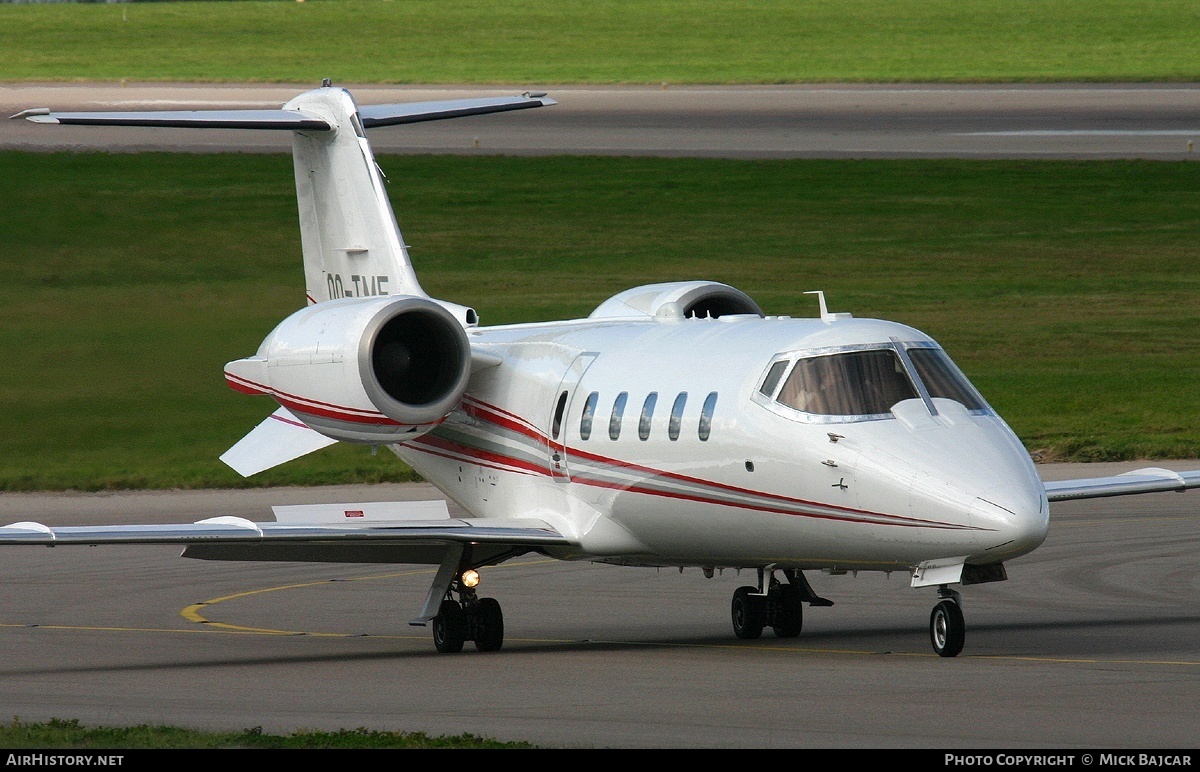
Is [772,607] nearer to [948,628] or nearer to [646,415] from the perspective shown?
[646,415]

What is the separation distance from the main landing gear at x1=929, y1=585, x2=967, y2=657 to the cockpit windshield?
5.26ft

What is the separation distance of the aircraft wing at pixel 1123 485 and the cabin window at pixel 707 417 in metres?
3.36

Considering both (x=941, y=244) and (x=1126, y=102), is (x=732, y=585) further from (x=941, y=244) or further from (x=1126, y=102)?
(x=1126, y=102)

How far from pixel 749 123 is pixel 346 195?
3842 centimetres

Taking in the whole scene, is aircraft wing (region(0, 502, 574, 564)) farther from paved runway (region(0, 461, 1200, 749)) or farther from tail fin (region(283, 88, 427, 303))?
tail fin (region(283, 88, 427, 303))

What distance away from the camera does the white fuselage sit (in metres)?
15.8

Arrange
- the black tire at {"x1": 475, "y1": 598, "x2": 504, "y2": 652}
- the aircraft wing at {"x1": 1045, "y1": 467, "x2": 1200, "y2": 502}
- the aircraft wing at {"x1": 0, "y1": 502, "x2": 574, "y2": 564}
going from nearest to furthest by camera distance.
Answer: the aircraft wing at {"x1": 0, "y1": 502, "x2": 574, "y2": 564}
the aircraft wing at {"x1": 1045, "y1": 467, "x2": 1200, "y2": 502}
the black tire at {"x1": 475, "y1": 598, "x2": 504, "y2": 652}

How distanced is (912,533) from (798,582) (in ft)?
13.1

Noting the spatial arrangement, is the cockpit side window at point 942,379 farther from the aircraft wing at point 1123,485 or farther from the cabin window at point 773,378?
the aircraft wing at point 1123,485

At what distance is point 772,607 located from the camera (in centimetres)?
1952

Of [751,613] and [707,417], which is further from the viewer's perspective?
[751,613]

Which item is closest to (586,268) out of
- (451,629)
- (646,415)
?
(451,629)

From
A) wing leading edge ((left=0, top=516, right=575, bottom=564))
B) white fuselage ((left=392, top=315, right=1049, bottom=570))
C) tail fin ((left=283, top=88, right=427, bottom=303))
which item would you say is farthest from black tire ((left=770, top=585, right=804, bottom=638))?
tail fin ((left=283, top=88, right=427, bottom=303))

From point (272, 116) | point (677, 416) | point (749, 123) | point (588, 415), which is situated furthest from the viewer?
point (749, 123)
